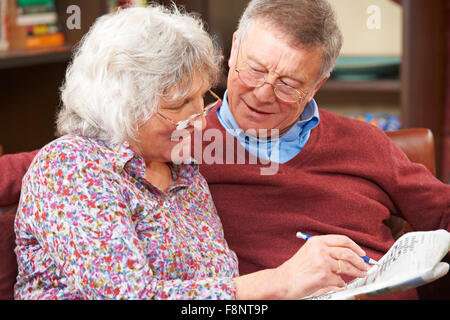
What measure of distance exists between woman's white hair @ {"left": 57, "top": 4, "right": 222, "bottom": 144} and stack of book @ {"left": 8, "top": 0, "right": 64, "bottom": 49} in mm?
1349

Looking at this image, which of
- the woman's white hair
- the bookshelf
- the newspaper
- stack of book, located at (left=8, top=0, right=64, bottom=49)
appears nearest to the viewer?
the newspaper

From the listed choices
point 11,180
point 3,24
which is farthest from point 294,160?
point 3,24

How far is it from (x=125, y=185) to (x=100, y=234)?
0.47 feet

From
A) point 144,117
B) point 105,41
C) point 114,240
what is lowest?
point 114,240

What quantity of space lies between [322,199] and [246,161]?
236mm

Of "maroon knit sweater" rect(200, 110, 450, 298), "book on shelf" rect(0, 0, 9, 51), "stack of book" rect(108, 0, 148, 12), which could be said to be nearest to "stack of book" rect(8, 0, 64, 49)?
"book on shelf" rect(0, 0, 9, 51)

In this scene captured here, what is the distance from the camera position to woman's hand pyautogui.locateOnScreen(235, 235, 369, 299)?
1214 millimetres

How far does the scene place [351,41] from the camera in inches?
139

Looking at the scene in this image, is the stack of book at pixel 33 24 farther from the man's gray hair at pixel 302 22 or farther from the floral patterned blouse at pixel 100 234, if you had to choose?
the floral patterned blouse at pixel 100 234

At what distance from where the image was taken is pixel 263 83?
5.32 ft

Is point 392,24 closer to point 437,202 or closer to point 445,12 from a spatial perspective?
point 445,12

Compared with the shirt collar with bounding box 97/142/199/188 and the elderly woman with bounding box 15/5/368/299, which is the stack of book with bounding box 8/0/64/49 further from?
the shirt collar with bounding box 97/142/199/188

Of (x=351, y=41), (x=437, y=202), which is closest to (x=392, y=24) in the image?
(x=351, y=41)

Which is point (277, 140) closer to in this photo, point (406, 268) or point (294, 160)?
point (294, 160)
